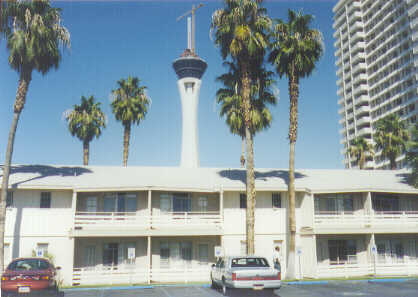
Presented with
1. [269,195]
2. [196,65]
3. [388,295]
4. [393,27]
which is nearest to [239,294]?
[388,295]

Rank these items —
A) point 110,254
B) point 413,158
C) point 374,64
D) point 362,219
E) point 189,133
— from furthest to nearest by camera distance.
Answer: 1. point 374,64
2. point 189,133
3. point 413,158
4. point 362,219
5. point 110,254

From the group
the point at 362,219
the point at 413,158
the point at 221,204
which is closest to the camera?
the point at 221,204

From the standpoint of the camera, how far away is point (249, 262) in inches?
766

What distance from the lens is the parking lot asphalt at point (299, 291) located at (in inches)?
779

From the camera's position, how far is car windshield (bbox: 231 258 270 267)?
19.2 meters

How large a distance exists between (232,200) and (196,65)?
5067cm

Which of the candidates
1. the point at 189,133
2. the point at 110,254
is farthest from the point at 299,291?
the point at 189,133

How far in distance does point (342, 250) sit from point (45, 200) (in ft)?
64.9

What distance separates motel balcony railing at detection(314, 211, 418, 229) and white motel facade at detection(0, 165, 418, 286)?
0.07m

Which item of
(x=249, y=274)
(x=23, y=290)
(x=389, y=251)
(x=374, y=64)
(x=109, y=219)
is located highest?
(x=374, y=64)

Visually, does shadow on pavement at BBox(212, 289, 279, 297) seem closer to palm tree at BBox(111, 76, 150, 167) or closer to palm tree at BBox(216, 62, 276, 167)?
palm tree at BBox(216, 62, 276, 167)

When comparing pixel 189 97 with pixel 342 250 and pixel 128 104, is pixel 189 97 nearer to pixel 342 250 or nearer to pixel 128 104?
pixel 128 104

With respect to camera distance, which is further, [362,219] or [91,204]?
[362,219]

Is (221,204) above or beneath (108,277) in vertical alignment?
above
